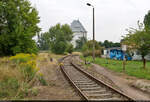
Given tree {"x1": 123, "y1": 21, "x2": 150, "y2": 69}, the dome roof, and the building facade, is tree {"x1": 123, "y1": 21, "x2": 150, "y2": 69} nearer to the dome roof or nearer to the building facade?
the building facade

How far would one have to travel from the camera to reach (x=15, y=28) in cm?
2188

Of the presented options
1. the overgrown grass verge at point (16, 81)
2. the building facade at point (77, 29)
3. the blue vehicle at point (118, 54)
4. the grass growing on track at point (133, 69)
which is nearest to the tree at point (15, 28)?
the grass growing on track at point (133, 69)

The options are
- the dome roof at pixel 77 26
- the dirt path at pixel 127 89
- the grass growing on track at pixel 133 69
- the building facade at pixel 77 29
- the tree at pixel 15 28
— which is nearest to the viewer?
the dirt path at pixel 127 89

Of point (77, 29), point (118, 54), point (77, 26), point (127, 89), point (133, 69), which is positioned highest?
point (77, 26)

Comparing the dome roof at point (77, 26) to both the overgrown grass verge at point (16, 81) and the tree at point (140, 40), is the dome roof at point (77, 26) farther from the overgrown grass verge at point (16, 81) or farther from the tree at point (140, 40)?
the overgrown grass verge at point (16, 81)

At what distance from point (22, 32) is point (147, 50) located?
17046 mm

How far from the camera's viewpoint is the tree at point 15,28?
21.8 m

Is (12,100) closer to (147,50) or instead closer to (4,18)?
(147,50)

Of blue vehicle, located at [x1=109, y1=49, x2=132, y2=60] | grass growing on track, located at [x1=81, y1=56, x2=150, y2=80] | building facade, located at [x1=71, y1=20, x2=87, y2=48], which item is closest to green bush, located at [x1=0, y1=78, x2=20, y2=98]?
grass growing on track, located at [x1=81, y1=56, x2=150, y2=80]

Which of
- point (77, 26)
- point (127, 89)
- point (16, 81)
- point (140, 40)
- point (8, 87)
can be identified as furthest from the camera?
point (77, 26)

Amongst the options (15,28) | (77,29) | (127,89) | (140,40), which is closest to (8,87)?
(127,89)

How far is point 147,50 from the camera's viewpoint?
14.2 metres

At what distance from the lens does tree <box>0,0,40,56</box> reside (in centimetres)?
2175

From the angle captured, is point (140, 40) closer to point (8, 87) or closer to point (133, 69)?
point (133, 69)
